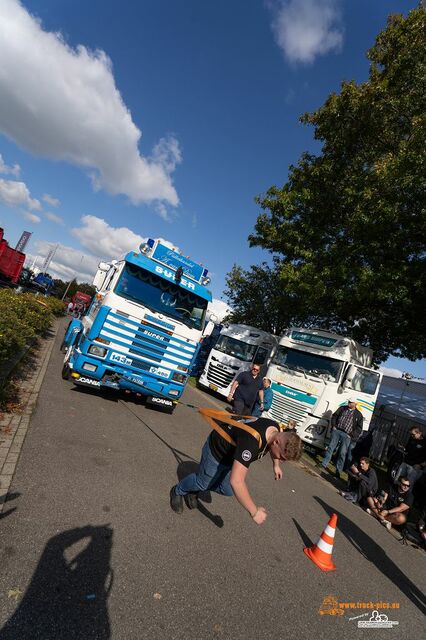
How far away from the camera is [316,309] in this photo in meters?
13.9

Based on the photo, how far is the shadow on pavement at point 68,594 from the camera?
2.15 metres

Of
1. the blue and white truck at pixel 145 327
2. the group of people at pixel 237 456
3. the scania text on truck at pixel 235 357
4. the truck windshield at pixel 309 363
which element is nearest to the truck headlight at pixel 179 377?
the blue and white truck at pixel 145 327

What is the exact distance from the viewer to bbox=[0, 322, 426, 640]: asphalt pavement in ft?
8.02

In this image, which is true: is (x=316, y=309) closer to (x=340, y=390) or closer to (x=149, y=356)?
(x=340, y=390)

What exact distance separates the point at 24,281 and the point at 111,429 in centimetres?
2985

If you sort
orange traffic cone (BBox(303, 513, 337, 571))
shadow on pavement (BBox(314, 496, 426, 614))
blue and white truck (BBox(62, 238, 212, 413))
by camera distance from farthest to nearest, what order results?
blue and white truck (BBox(62, 238, 212, 413))
shadow on pavement (BBox(314, 496, 426, 614))
orange traffic cone (BBox(303, 513, 337, 571))

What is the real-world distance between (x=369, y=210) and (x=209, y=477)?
36.9ft

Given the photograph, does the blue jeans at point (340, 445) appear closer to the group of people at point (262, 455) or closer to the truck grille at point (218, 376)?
the group of people at point (262, 455)

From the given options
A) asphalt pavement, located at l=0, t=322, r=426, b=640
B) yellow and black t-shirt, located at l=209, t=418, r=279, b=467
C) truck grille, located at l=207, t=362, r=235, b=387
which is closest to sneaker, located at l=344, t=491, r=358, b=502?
asphalt pavement, located at l=0, t=322, r=426, b=640

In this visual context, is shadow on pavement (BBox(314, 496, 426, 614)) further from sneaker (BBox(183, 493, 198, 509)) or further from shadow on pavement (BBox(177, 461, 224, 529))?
sneaker (BBox(183, 493, 198, 509))

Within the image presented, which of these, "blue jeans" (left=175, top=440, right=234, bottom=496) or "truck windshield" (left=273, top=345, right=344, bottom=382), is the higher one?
"truck windshield" (left=273, top=345, right=344, bottom=382)

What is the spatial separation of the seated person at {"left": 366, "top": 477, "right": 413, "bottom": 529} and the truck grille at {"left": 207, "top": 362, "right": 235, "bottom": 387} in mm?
7752

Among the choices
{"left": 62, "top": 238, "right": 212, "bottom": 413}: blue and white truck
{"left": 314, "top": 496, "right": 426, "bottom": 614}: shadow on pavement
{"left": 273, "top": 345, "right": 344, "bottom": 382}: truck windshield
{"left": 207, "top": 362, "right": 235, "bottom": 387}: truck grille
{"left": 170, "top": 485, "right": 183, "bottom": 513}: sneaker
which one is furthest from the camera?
{"left": 207, "top": 362, "right": 235, "bottom": 387}: truck grille

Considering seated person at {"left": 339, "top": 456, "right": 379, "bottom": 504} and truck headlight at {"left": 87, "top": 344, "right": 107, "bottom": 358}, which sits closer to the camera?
truck headlight at {"left": 87, "top": 344, "right": 107, "bottom": 358}
